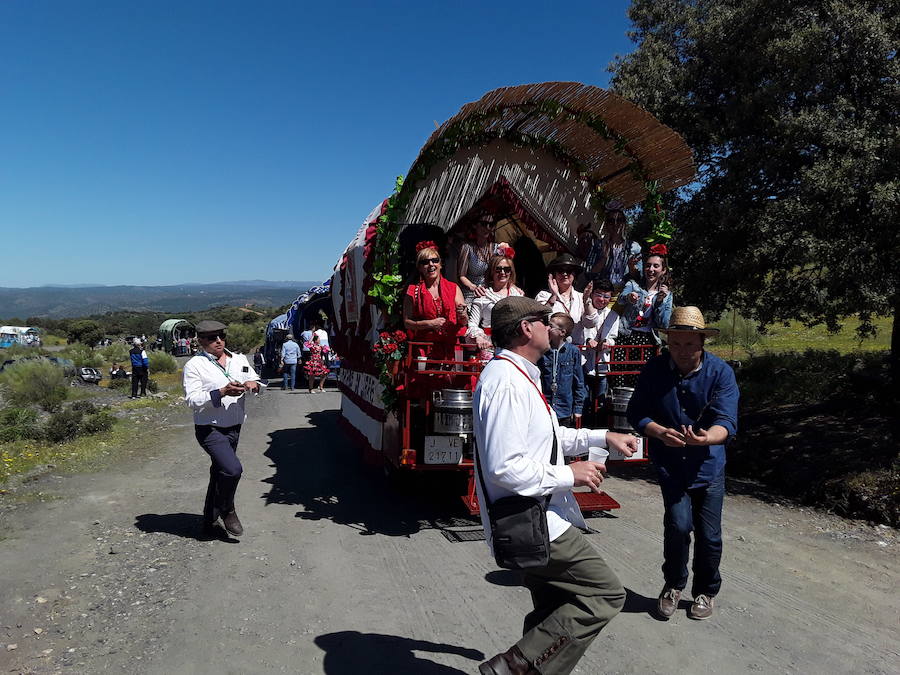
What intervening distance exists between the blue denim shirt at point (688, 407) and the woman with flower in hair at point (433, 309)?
2.15 m

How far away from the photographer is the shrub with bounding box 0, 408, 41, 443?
9838 millimetres

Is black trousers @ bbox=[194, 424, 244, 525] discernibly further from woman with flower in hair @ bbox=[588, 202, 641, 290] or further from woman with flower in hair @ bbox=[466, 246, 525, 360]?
woman with flower in hair @ bbox=[588, 202, 641, 290]

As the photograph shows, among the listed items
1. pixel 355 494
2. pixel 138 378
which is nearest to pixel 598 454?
pixel 355 494

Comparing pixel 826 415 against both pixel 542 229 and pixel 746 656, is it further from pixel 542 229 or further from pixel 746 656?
pixel 746 656

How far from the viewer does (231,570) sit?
16.1ft

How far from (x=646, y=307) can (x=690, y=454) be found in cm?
261

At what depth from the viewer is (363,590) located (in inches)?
179

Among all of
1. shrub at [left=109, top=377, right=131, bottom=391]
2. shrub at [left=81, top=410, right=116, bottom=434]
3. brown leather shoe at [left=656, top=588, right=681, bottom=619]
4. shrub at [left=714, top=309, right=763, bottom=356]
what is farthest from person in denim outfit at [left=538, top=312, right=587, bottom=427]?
shrub at [left=109, top=377, right=131, bottom=391]

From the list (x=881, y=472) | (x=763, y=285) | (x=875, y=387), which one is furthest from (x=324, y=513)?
(x=875, y=387)

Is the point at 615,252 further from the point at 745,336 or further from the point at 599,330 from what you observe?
the point at 745,336

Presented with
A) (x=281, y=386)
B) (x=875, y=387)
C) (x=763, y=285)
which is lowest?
(x=281, y=386)

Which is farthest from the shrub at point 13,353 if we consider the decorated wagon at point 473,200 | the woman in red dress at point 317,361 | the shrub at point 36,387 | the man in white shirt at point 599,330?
the man in white shirt at point 599,330

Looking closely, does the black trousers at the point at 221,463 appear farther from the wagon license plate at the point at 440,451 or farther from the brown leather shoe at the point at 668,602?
the brown leather shoe at the point at 668,602

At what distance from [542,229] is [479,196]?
1192mm
